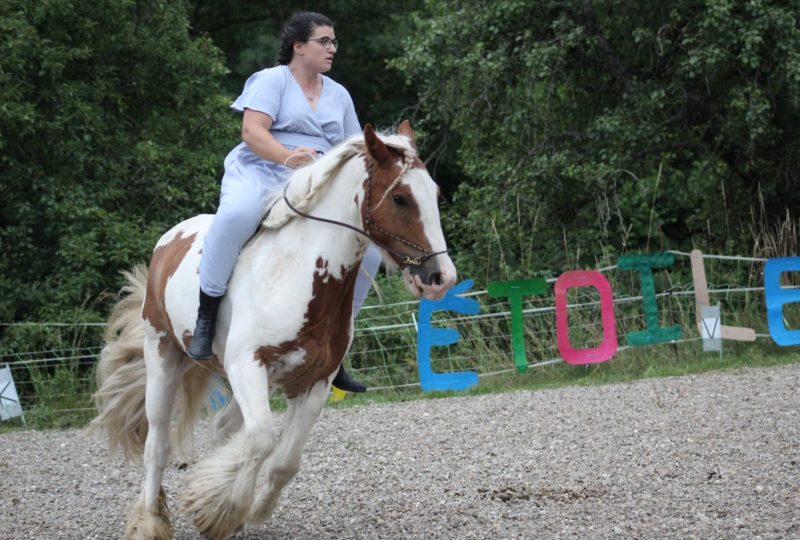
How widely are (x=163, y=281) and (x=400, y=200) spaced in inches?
67.4

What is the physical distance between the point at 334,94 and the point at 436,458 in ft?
9.69

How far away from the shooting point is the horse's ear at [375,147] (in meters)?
4.73

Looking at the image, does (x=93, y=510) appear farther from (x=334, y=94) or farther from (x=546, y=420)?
(x=546, y=420)

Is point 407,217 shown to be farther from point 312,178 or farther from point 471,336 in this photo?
point 471,336

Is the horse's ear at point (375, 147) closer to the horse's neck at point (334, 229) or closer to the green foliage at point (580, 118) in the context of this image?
the horse's neck at point (334, 229)

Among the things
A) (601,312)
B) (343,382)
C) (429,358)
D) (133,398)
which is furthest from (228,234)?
(601,312)

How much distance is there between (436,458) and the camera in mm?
7551

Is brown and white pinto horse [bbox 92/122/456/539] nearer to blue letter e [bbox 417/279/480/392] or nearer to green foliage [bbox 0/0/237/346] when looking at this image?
blue letter e [bbox 417/279/480/392]

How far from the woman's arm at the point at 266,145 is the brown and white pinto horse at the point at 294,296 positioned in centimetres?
14

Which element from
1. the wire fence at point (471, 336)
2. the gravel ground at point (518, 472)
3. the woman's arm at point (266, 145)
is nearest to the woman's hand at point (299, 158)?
the woman's arm at point (266, 145)

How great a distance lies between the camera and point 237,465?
5289 mm

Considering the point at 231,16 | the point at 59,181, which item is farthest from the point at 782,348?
the point at 231,16

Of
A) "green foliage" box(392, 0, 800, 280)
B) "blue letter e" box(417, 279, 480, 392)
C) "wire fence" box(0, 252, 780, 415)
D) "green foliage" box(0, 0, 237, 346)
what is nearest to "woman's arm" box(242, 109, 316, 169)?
"blue letter e" box(417, 279, 480, 392)

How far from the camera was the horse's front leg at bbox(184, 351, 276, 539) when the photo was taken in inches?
196
